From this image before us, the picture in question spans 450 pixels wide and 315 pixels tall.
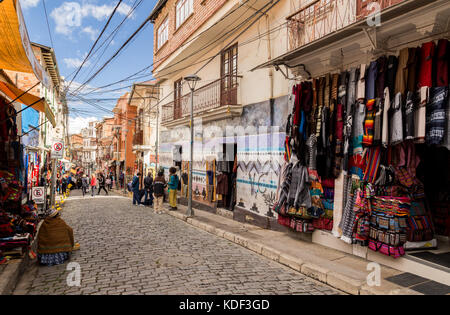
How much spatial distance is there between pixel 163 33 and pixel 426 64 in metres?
15.7

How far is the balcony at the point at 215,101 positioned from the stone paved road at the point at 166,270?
16.2 ft

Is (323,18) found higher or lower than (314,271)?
higher

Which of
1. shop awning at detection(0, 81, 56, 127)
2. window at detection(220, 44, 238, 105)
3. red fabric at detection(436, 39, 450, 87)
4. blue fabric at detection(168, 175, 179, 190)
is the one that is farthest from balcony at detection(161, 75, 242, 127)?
red fabric at detection(436, 39, 450, 87)

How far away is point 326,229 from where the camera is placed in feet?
23.2

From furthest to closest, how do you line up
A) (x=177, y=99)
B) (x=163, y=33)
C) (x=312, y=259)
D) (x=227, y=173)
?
(x=163, y=33) → (x=177, y=99) → (x=227, y=173) → (x=312, y=259)

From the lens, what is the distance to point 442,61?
15.4 ft

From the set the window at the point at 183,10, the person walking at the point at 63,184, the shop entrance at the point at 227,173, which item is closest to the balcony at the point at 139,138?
the person walking at the point at 63,184

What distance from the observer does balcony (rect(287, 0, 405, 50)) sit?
6.41 meters

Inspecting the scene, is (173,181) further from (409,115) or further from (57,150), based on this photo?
(409,115)

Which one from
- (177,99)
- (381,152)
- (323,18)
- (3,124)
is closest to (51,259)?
(3,124)

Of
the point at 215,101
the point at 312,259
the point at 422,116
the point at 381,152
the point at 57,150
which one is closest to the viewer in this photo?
the point at 422,116

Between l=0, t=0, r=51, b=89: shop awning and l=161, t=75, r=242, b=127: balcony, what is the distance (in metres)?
6.75
